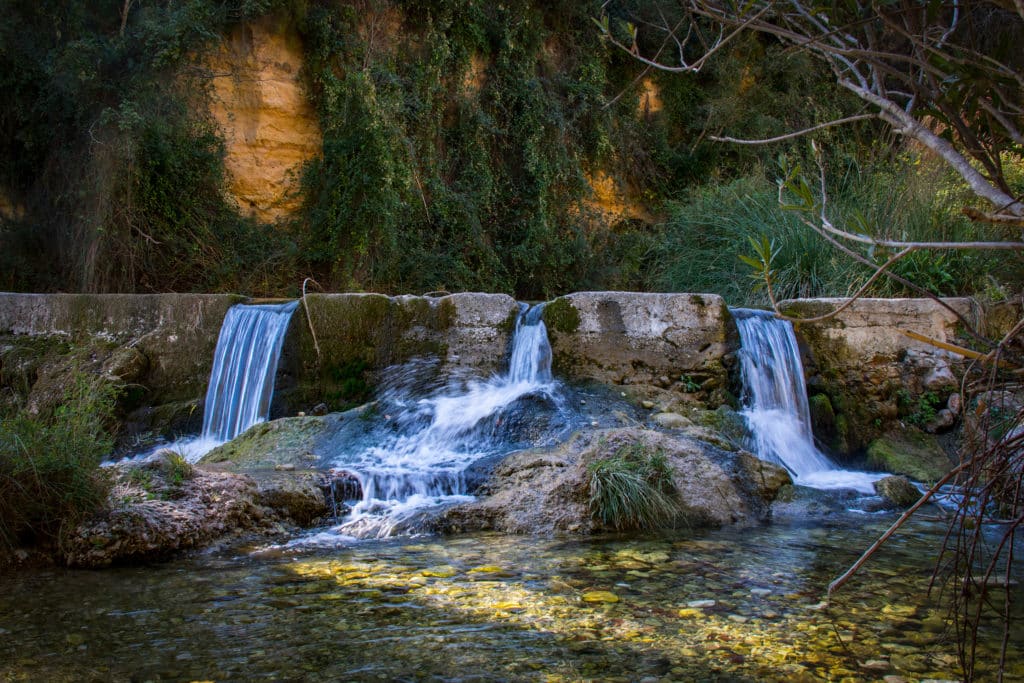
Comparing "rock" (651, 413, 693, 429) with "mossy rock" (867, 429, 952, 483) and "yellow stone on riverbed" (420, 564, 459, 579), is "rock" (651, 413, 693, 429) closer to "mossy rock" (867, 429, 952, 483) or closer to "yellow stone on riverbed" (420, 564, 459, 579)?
"mossy rock" (867, 429, 952, 483)

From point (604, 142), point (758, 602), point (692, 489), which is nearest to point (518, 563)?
point (758, 602)

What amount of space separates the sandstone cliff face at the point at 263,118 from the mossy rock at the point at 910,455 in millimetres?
7640

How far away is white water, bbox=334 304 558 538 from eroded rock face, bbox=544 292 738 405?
25cm

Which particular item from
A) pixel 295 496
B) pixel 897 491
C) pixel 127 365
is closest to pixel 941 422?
pixel 897 491

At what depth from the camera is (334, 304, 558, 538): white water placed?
479 centimetres

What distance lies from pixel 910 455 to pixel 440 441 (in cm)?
386

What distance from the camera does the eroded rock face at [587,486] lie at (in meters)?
4.52

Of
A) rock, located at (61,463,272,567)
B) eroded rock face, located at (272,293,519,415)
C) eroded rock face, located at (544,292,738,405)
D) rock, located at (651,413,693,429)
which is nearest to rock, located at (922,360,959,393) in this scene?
eroded rock face, located at (544,292,738,405)

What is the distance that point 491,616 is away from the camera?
298 cm

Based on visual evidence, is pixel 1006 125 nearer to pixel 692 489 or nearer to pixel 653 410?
pixel 692 489

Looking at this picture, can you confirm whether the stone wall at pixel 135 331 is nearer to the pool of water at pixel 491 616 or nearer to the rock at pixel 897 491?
the pool of water at pixel 491 616

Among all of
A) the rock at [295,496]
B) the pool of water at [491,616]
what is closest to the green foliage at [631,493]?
the pool of water at [491,616]

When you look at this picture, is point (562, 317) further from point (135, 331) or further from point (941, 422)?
point (135, 331)

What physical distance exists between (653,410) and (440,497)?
2174 mm
